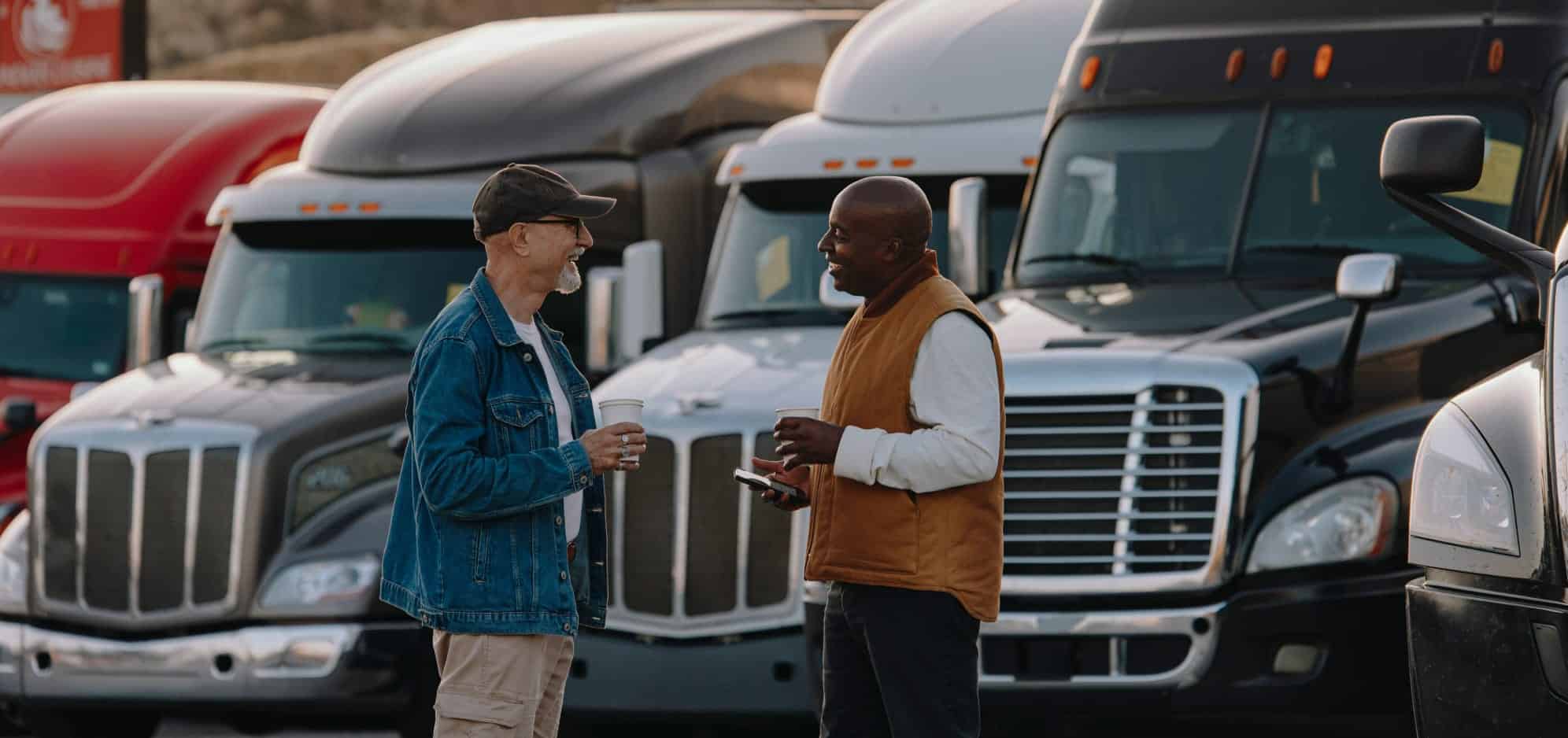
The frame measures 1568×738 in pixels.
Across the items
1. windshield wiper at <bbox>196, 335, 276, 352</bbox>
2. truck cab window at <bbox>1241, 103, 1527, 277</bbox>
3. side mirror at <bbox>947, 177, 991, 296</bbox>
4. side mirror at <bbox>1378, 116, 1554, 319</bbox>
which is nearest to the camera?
side mirror at <bbox>1378, 116, 1554, 319</bbox>

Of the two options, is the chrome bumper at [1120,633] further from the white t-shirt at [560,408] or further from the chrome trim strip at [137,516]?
the chrome trim strip at [137,516]

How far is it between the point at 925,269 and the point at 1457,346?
3.00 m

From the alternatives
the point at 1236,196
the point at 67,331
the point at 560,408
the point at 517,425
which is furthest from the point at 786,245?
the point at 517,425

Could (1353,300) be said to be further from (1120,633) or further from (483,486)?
(483,486)

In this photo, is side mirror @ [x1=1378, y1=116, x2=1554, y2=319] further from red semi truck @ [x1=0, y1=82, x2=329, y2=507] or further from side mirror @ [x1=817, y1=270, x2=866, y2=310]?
red semi truck @ [x1=0, y1=82, x2=329, y2=507]

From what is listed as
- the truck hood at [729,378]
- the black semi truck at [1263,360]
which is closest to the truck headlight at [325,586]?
the truck hood at [729,378]

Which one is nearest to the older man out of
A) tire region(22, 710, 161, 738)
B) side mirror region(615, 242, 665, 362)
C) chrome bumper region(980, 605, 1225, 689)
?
chrome bumper region(980, 605, 1225, 689)

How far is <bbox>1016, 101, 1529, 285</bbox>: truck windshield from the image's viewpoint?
9.12 meters

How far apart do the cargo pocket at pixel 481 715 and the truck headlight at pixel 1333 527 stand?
310 centimetres

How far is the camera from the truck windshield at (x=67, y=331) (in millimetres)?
14156

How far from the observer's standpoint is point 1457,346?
28.0ft

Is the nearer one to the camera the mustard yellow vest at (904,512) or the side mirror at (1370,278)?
the mustard yellow vest at (904,512)

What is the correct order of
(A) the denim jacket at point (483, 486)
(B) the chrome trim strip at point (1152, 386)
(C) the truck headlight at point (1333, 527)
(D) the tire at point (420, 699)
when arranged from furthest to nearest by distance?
1. (D) the tire at point (420, 699)
2. (B) the chrome trim strip at point (1152, 386)
3. (C) the truck headlight at point (1333, 527)
4. (A) the denim jacket at point (483, 486)

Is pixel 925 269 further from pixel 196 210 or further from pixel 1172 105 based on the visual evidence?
pixel 196 210
